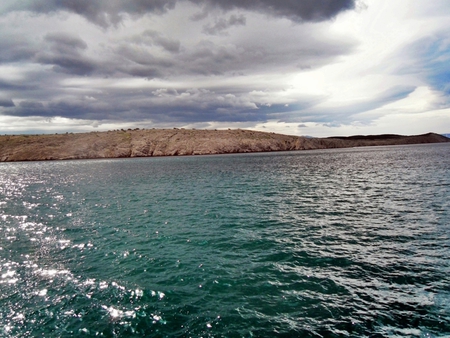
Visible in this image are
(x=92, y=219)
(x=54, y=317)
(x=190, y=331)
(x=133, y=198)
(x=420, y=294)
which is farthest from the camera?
(x=133, y=198)

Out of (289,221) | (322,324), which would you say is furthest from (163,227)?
(322,324)

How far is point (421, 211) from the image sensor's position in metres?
26.2

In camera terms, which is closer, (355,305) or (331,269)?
(355,305)

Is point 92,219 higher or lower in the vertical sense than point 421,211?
lower

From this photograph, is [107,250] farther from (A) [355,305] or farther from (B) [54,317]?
(A) [355,305]

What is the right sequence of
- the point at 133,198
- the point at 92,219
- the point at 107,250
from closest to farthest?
the point at 107,250, the point at 92,219, the point at 133,198

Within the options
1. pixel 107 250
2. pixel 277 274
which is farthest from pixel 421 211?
pixel 107 250

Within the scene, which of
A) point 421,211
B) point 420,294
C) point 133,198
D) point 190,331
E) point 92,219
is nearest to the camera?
point 190,331

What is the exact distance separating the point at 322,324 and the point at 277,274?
14.1 feet

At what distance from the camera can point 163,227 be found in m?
24.6

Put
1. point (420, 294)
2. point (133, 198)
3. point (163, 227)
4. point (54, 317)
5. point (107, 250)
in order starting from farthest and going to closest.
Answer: point (133, 198) → point (163, 227) → point (107, 250) → point (420, 294) → point (54, 317)

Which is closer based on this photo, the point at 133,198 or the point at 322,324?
the point at 322,324

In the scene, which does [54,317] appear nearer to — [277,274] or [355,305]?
[277,274]

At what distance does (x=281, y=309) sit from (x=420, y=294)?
249 inches
